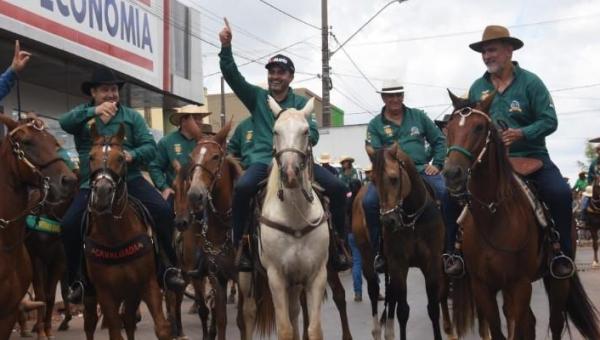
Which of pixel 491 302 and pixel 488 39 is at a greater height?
pixel 488 39

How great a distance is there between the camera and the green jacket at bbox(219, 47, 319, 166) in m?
7.67

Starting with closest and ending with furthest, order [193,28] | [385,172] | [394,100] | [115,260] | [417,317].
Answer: [115,260], [385,172], [394,100], [417,317], [193,28]

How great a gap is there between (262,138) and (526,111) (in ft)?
8.79

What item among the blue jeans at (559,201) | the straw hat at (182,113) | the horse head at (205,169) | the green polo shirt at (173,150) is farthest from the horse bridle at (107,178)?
the straw hat at (182,113)

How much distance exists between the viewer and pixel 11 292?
6.44 meters

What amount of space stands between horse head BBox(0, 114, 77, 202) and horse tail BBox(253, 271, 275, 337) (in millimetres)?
2366

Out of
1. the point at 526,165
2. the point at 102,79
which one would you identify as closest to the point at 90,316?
the point at 102,79

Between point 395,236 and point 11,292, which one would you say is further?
point 395,236

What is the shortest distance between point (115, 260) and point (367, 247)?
14.7 feet

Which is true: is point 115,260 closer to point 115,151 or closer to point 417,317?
point 115,151

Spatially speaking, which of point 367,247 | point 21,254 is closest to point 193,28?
point 367,247

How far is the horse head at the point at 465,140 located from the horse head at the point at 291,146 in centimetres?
117

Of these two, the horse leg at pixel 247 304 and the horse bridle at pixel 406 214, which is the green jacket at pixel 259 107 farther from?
the horse bridle at pixel 406 214

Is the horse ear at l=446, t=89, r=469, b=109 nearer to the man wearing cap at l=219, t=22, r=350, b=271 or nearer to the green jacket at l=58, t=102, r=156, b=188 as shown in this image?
the man wearing cap at l=219, t=22, r=350, b=271
